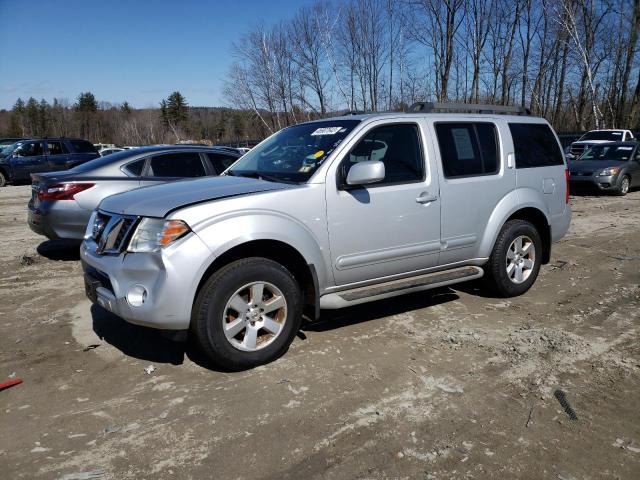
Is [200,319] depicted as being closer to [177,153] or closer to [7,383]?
[7,383]

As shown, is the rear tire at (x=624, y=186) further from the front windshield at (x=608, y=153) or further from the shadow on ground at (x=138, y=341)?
the shadow on ground at (x=138, y=341)

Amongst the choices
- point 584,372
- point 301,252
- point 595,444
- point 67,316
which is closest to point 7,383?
point 67,316

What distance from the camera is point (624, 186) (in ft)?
Result: 46.9

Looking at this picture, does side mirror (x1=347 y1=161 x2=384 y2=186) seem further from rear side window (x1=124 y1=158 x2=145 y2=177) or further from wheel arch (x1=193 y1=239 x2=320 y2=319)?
rear side window (x1=124 y1=158 x2=145 y2=177)

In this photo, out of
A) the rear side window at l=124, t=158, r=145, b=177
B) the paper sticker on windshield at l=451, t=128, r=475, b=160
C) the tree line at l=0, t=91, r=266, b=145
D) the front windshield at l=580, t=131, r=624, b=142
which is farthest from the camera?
the tree line at l=0, t=91, r=266, b=145

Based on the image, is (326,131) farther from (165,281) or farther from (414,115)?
(165,281)

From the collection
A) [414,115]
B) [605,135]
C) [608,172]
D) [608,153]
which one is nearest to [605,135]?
[605,135]

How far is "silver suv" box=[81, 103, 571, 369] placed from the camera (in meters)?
3.43

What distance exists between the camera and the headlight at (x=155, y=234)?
132 inches

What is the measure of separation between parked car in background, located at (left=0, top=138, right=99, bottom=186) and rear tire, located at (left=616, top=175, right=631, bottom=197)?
1784 cm

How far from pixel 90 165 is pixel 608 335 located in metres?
6.55

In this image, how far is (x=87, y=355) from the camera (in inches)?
159

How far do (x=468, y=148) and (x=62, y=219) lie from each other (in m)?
5.14

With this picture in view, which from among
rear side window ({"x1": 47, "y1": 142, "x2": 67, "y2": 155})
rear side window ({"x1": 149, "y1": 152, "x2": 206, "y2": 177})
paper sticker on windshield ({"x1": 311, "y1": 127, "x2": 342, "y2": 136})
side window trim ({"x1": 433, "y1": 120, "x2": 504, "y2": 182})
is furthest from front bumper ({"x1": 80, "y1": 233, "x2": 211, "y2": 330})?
rear side window ({"x1": 47, "y1": 142, "x2": 67, "y2": 155})
